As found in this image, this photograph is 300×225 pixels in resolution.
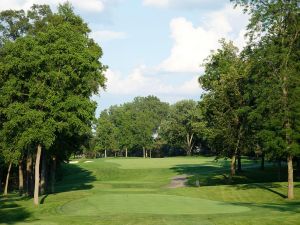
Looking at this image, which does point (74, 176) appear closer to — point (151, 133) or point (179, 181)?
point (179, 181)

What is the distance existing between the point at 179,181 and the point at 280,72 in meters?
27.7

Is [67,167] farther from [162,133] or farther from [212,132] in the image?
[162,133]

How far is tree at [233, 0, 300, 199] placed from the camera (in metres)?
35.9

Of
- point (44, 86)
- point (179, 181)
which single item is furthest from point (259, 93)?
point (179, 181)

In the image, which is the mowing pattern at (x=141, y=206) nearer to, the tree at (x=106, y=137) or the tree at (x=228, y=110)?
the tree at (x=228, y=110)

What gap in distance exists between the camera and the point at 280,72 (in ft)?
121

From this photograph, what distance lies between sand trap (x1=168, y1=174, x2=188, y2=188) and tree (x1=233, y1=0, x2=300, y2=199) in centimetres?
2111

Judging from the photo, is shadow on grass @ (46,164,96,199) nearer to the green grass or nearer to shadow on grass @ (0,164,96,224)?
shadow on grass @ (0,164,96,224)

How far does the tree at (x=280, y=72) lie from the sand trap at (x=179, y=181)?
69.3ft

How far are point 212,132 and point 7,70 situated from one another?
96.4 feet

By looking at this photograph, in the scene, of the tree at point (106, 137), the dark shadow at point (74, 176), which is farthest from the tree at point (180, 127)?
the dark shadow at point (74, 176)

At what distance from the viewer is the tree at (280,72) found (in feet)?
118

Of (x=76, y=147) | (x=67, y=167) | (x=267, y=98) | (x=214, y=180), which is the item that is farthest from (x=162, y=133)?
(x=267, y=98)

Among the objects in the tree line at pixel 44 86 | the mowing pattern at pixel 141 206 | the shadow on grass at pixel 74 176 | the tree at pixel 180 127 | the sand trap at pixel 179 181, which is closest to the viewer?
the mowing pattern at pixel 141 206
